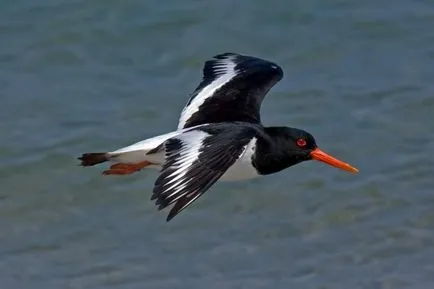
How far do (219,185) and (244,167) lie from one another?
1.37 metres

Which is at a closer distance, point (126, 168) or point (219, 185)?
point (126, 168)

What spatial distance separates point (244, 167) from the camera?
6.42 meters

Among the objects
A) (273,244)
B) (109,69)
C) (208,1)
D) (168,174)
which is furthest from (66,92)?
(168,174)

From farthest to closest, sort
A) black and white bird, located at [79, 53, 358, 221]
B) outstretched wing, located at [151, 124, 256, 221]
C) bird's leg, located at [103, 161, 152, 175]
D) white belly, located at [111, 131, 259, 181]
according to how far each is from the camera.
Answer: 1. bird's leg, located at [103, 161, 152, 175]
2. white belly, located at [111, 131, 259, 181]
3. black and white bird, located at [79, 53, 358, 221]
4. outstretched wing, located at [151, 124, 256, 221]

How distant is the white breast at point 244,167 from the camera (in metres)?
6.41

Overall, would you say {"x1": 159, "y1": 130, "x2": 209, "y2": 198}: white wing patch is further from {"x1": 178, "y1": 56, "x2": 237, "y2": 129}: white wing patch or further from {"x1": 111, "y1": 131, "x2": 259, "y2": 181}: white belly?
{"x1": 178, "y1": 56, "x2": 237, "y2": 129}: white wing patch

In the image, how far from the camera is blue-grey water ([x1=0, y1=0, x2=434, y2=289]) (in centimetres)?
679

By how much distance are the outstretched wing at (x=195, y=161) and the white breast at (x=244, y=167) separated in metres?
0.24

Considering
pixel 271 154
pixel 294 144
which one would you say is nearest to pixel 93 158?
pixel 271 154

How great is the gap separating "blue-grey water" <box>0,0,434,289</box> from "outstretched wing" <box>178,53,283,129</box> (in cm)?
75

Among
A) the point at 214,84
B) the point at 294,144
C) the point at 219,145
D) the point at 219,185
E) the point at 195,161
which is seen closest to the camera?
the point at 195,161

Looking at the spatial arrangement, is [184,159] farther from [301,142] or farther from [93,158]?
[301,142]

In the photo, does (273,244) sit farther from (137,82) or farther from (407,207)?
(137,82)

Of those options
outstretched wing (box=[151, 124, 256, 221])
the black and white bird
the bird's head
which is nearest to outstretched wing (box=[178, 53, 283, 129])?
the black and white bird
